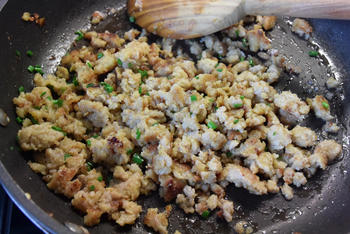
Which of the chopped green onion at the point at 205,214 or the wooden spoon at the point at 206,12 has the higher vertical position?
the wooden spoon at the point at 206,12

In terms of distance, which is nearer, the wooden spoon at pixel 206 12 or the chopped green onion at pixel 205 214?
the chopped green onion at pixel 205 214

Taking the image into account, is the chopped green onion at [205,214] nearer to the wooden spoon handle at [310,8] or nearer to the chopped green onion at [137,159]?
the chopped green onion at [137,159]

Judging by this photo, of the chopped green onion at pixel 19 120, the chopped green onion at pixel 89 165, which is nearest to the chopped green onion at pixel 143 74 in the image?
the chopped green onion at pixel 89 165

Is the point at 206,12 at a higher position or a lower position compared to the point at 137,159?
higher

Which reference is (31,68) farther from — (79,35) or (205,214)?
(205,214)

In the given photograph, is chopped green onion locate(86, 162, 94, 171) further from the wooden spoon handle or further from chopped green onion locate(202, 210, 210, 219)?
the wooden spoon handle

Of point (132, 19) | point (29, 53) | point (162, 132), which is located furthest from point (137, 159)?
point (132, 19)
